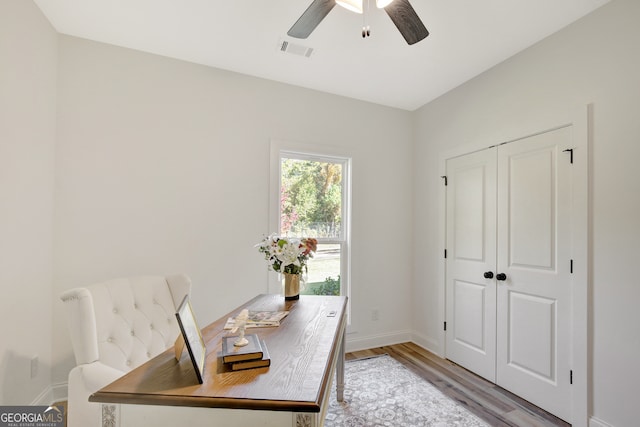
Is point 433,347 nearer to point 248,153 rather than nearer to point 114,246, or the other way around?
point 248,153

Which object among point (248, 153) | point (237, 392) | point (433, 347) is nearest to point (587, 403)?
point (433, 347)

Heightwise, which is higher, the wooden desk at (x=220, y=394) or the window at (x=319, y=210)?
the window at (x=319, y=210)

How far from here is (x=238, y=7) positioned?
6.54ft

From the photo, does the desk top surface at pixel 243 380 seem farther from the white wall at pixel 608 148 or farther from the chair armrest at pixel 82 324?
the white wall at pixel 608 148

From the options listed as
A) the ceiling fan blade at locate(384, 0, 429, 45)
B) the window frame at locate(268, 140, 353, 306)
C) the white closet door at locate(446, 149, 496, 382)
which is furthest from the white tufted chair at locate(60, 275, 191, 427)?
the white closet door at locate(446, 149, 496, 382)

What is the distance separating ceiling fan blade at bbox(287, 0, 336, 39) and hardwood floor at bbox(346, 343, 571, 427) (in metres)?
2.82

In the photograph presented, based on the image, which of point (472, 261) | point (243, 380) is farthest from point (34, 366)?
point (472, 261)

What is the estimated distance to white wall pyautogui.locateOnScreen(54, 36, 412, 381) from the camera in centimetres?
230

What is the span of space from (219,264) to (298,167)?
125 cm

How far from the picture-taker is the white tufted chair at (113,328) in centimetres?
125

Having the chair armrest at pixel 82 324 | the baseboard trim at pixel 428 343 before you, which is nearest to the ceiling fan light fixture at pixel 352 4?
the chair armrest at pixel 82 324

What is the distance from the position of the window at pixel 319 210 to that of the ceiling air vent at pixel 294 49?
89 cm

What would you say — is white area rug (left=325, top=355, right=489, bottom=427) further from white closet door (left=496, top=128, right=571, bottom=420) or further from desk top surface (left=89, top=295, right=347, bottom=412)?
desk top surface (left=89, top=295, right=347, bottom=412)

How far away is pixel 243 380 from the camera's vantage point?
40.3 inches
